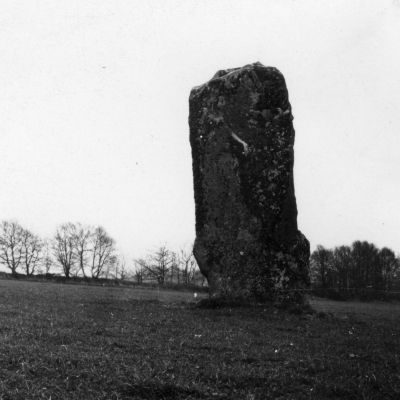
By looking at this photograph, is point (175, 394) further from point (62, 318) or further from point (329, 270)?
point (329, 270)

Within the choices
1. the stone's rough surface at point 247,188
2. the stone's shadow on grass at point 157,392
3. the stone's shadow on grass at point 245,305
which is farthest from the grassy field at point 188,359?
the stone's rough surface at point 247,188

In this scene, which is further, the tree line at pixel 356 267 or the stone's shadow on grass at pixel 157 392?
the tree line at pixel 356 267

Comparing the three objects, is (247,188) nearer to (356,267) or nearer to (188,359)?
(188,359)

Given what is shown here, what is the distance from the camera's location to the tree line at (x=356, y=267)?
200 feet

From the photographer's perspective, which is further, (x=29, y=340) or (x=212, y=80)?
(x=212, y=80)

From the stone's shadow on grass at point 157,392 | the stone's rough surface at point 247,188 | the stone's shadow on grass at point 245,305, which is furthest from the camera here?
the stone's rough surface at point 247,188

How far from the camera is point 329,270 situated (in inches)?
2576

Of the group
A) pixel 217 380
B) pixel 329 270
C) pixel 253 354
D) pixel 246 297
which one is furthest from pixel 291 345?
pixel 329 270

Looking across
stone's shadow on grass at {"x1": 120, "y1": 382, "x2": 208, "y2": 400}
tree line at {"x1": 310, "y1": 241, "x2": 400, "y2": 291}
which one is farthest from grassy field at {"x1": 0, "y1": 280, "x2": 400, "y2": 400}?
tree line at {"x1": 310, "y1": 241, "x2": 400, "y2": 291}

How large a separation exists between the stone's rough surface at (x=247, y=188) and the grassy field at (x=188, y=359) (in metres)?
2.50

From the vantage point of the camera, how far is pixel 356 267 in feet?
210

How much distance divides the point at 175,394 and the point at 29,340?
9.61 ft

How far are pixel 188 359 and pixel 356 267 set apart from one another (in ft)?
209

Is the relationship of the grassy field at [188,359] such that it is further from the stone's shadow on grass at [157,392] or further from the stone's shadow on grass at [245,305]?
the stone's shadow on grass at [245,305]
